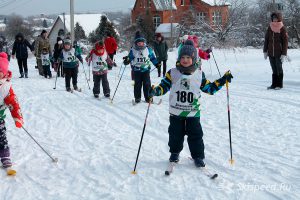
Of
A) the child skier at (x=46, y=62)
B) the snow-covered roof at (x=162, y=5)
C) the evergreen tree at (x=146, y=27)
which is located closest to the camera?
the child skier at (x=46, y=62)

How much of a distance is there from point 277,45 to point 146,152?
628cm

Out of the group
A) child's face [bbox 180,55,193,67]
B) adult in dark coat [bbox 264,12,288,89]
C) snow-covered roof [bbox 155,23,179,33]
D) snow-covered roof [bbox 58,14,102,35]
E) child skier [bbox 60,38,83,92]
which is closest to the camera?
child's face [bbox 180,55,193,67]

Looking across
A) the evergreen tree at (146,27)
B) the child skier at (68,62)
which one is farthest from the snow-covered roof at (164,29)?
the child skier at (68,62)

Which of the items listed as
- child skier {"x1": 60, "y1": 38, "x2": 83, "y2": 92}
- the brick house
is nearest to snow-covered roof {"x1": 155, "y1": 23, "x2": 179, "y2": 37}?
the brick house

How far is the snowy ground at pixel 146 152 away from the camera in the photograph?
13.6 ft

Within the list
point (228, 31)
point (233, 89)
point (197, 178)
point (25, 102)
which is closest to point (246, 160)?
point (197, 178)

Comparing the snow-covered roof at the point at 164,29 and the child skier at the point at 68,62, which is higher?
the snow-covered roof at the point at 164,29

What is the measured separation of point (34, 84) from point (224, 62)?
29.5 feet

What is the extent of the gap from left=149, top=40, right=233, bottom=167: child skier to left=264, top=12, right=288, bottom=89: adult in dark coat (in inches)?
240

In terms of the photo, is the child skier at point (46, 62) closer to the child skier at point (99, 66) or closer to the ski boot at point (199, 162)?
the child skier at point (99, 66)

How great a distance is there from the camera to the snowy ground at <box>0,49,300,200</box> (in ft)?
13.6

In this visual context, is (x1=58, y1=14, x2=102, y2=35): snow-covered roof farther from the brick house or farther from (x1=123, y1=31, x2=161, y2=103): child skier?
(x1=123, y1=31, x2=161, y2=103): child skier

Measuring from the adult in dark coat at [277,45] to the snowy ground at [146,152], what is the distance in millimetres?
609

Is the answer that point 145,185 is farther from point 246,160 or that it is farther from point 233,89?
point 233,89
